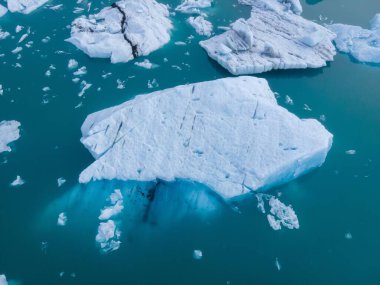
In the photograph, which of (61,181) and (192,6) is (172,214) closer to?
(61,181)

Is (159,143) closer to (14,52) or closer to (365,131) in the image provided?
(365,131)

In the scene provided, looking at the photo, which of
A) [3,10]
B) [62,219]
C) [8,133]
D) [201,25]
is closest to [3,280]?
[62,219]

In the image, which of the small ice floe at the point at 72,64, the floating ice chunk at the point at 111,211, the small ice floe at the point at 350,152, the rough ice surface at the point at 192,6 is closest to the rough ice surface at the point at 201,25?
the rough ice surface at the point at 192,6

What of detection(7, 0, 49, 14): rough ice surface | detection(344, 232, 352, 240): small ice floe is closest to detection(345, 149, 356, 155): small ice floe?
detection(344, 232, 352, 240): small ice floe

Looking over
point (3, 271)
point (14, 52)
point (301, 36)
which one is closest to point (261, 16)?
point (301, 36)

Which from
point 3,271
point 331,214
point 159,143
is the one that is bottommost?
point 3,271
